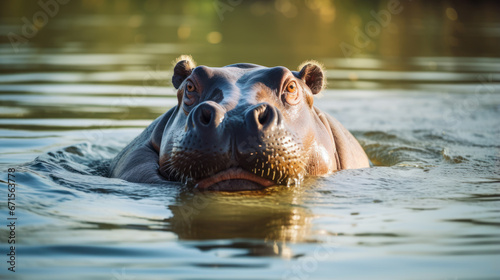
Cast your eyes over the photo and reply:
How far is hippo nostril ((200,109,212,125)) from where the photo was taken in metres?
5.30

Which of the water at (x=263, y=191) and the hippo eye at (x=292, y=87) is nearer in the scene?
the water at (x=263, y=191)

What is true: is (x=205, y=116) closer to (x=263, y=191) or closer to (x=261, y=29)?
(x=263, y=191)

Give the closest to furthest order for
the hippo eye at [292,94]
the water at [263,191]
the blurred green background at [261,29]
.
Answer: the water at [263,191] < the hippo eye at [292,94] < the blurred green background at [261,29]

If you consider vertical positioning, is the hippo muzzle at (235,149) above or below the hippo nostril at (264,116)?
below

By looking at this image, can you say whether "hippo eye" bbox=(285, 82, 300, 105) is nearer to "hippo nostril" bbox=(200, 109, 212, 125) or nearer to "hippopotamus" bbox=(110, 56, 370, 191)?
"hippopotamus" bbox=(110, 56, 370, 191)

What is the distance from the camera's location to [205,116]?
211 inches

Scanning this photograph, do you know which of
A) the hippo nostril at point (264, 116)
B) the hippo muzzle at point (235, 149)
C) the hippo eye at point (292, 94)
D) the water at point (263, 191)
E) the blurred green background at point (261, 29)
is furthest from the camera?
Answer: the blurred green background at point (261, 29)

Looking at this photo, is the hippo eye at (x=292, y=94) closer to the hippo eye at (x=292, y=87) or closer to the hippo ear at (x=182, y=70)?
the hippo eye at (x=292, y=87)

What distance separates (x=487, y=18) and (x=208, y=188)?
25959mm

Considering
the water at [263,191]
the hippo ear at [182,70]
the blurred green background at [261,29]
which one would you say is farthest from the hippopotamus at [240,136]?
the blurred green background at [261,29]

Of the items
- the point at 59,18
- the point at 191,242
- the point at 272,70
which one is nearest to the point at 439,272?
the point at 191,242

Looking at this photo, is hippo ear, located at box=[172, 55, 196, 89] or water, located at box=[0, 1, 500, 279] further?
hippo ear, located at box=[172, 55, 196, 89]

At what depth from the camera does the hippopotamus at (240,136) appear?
208 inches

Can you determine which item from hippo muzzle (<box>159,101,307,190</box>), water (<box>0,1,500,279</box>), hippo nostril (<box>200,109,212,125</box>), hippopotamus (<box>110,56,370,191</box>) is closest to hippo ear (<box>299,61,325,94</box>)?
hippopotamus (<box>110,56,370,191</box>)
